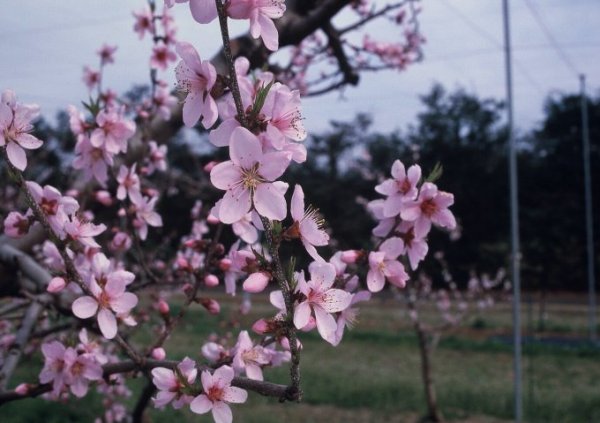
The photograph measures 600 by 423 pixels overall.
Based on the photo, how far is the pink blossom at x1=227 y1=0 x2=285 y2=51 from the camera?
99cm

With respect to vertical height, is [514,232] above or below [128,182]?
below

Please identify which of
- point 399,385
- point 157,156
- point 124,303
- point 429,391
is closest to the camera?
point 124,303

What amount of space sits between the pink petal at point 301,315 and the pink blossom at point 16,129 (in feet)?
1.93

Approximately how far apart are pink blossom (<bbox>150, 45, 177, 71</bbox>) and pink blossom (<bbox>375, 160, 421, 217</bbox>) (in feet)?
5.76

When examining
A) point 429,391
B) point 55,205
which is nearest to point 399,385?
point 429,391

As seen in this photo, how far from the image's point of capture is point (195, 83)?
43.4 inches

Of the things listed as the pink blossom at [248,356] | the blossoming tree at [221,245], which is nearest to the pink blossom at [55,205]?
the blossoming tree at [221,245]

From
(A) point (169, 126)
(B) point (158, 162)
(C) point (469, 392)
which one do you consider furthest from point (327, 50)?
(C) point (469, 392)

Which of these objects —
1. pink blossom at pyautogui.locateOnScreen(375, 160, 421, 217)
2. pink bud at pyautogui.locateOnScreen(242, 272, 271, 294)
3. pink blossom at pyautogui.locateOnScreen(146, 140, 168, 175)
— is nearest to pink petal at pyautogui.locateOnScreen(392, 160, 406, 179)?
pink blossom at pyautogui.locateOnScreen(375, 160, 421, 217)

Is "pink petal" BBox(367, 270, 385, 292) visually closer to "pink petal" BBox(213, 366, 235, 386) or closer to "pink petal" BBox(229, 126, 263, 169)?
"pink petal" BBox(213, 366, 235, 386)

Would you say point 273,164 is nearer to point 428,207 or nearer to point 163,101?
point 428,207

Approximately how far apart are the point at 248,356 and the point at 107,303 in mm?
327

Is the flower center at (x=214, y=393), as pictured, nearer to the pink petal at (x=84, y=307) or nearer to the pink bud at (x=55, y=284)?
the pink petal at (x=84, y=307)

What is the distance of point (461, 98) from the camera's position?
1492 inches
